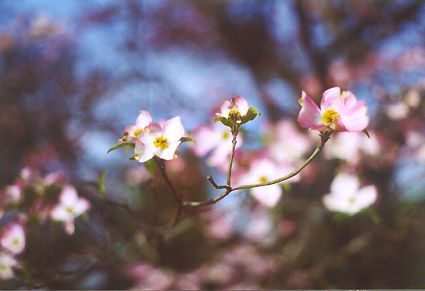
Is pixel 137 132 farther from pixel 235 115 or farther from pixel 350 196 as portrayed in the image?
pixel 350 196

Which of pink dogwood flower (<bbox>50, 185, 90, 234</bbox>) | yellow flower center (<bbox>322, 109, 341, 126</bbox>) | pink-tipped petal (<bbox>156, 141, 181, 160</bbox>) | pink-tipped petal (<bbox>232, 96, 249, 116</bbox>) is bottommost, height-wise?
pink-tipped petal (<bbox>156, 141, 181, 160</bbox>)

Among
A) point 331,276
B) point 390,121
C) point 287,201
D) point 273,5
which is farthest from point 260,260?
point 273,5

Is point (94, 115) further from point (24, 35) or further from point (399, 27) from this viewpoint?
point (399, 27)

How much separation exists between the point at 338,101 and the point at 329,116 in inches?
0.9

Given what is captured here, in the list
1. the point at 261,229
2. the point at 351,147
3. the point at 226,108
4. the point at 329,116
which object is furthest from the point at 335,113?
the point at 261,229

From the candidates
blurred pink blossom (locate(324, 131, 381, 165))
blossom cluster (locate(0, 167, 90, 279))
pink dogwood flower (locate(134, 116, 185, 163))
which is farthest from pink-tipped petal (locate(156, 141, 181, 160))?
blurred pink blossom (locate(324, 131, 381, 165))

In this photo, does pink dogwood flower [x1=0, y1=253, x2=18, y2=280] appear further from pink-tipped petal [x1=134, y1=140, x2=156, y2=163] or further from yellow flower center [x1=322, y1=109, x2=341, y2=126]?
yellow flower center [x1=322, y1=109, x2=341, y2=126]

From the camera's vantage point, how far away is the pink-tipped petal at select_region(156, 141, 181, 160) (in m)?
0.37

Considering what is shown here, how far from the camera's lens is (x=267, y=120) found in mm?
1522

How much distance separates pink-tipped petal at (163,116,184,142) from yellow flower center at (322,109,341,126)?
16 cm

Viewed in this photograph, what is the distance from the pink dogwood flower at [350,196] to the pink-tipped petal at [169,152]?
1.60ft

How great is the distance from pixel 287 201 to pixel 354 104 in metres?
0.82

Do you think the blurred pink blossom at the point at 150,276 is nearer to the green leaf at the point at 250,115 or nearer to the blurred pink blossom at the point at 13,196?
the blurred pink blossom at the point at 13,196

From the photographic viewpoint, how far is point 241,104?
1.17 feet
